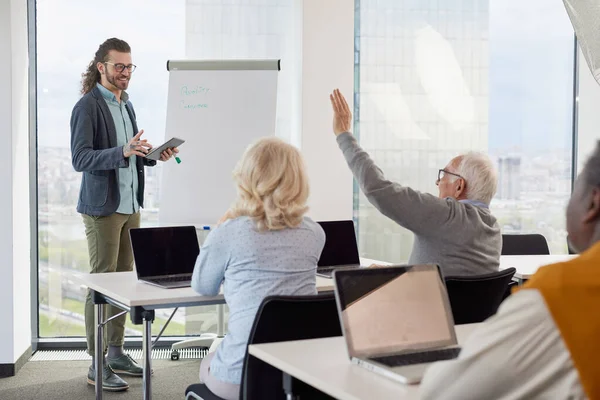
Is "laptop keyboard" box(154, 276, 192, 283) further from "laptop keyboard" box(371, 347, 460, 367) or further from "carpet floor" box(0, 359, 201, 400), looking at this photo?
"laptop keyboard" box(371, 347, 460, 367)

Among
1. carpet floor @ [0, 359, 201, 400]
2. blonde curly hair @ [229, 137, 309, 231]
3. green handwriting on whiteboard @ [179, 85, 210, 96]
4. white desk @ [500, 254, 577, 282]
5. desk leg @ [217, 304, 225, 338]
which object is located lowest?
carpet floor @ [0, 359, 201, 400]

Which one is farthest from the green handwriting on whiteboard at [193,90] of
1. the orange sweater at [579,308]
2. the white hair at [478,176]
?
the orange sweater at [579,308]

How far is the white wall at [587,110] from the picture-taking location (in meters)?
6.07

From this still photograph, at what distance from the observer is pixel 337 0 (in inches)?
215

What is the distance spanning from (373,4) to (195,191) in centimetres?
190

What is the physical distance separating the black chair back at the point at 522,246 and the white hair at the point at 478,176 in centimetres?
161

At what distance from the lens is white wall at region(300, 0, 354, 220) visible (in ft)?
17.9

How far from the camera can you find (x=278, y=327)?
226 cm

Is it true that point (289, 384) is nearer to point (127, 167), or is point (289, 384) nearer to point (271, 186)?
point (271, 186)

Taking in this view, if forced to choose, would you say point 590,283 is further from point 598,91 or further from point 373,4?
point 598,91

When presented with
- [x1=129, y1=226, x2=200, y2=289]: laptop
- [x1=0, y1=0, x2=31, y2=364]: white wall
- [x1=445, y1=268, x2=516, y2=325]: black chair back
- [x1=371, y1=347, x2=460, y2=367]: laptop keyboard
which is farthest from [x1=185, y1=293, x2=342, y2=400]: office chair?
[x1=0, y1=0, x2=31, y2=364]: white wall

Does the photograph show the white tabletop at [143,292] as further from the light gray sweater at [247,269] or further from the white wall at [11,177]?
the white wall at [11,177]

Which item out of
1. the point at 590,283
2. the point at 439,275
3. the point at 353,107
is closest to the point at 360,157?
the point at 439,275

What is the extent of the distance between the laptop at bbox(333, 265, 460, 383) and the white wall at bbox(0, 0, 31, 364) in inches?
135
